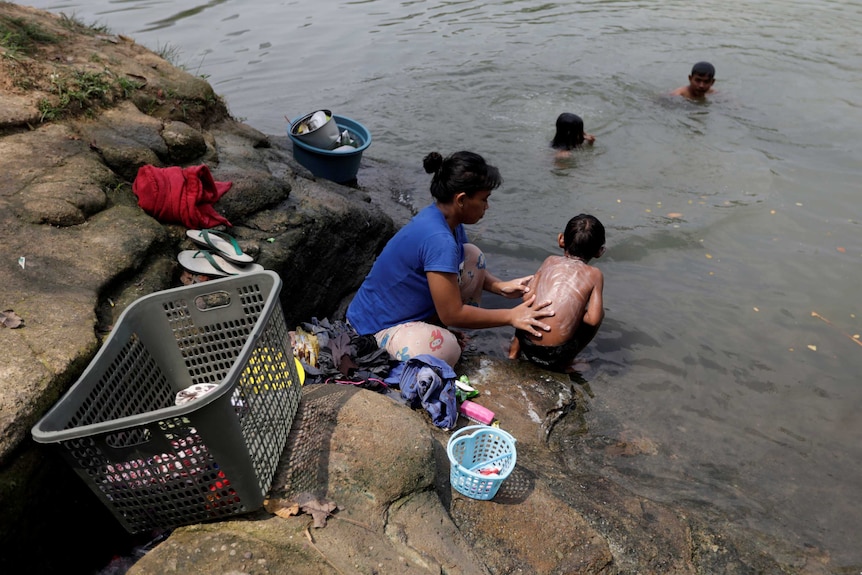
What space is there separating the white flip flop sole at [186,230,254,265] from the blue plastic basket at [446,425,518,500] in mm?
2034

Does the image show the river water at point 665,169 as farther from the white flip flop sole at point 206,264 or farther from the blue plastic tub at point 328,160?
the white flip flop sole at point 206,264

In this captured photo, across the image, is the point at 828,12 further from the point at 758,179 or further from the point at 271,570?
the point at 271,570

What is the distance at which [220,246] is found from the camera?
4.42 m

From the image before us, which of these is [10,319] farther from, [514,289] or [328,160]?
[328,160]

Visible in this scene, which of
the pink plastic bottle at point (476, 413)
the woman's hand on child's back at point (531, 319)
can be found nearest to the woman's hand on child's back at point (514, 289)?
the woman's hand on child's back at point (531, 319)

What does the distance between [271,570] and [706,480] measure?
9.40 ft

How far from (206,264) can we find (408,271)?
1.43 meters

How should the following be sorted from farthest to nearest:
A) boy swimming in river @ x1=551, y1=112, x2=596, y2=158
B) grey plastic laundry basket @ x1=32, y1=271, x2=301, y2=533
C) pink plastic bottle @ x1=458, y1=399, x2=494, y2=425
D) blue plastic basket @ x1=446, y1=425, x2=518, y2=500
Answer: boy swimming in river @ x1=551, y1=112, x2=596, y2=158, pink plastic bottle @ x1=458, y1=399, x2=494, y2=425, blue plastic basket @ x1=446, y1=425, x2=518, y2=500, grey plastic laundry basket @ x1=32, y1=271, x2=301, y2=533

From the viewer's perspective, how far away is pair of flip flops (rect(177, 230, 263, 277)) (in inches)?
166

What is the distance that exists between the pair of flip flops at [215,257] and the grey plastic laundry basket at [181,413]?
114cm

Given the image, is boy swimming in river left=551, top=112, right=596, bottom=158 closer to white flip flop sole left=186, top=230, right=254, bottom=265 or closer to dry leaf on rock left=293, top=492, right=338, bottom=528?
white flip flop sole left=186, top=230, right=254, bottom=265

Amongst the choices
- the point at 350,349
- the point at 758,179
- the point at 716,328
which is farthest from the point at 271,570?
the point at 758,179

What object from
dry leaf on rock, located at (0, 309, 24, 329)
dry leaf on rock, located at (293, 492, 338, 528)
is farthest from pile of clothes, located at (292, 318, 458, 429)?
dry leaf on rock, located at (0, 309, 24, 329)

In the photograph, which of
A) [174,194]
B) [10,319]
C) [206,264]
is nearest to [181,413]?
[10,319]
